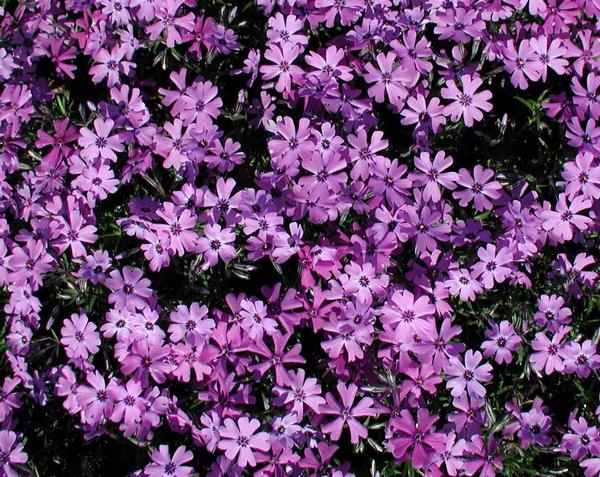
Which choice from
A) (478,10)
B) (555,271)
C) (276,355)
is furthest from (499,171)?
(276,355)

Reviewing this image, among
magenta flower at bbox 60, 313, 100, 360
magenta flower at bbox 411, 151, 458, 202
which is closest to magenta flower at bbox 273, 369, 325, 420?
magenta flower at bbox 60, 313, 100, 360

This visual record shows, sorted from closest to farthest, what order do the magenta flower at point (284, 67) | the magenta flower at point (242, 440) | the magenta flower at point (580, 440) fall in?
the magenta flower at point (242, 440) < the magenta flower at point (580, 440) < the magenta flower at point (284, 67)

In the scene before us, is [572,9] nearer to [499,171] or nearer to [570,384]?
[499,171]

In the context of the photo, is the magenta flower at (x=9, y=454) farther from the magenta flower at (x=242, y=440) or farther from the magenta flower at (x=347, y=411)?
the magenta flower at (x=347, y=411)

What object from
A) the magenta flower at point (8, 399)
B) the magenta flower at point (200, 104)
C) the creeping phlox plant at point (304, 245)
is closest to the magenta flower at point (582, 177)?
the creeping phlox plant at point (304, 245)

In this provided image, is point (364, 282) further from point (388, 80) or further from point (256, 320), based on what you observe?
point (388, 80)

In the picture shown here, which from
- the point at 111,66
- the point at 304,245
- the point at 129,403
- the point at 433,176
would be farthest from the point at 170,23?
the point at 129,403

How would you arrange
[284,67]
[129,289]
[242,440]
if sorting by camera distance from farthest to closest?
[284,67] → [129,289] → [242,440]
